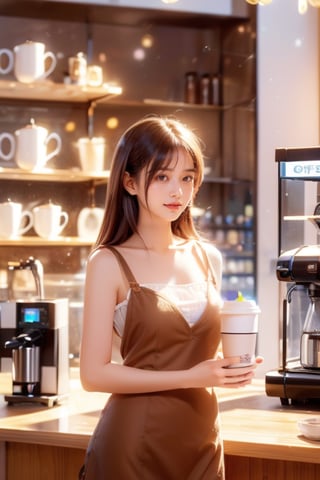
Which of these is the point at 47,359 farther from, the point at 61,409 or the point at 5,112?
the point at 5,112

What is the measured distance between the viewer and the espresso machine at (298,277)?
7.50ft

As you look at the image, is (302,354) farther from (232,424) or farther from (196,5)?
(196,5)

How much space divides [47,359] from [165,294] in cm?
81

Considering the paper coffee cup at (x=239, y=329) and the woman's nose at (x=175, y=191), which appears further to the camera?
the woman's nose at (x=175, y=191)

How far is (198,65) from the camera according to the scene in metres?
5.47

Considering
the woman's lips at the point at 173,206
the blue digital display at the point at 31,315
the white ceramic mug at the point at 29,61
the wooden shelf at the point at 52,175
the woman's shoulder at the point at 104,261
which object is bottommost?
the blue digital display at the point at 31,315

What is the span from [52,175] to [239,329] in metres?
2.80

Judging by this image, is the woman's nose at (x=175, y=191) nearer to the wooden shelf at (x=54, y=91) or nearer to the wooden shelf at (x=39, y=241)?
the wooden shelf at (x=39, y=241)

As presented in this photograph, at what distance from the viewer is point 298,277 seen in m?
2.26

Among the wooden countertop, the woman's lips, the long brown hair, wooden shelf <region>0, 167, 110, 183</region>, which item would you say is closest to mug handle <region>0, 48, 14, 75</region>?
wooden shelf <region>0, 167, 110, 183</region>

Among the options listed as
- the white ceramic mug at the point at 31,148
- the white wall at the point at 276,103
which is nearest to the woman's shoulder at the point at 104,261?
the white ceramic mug at the point at 31,148

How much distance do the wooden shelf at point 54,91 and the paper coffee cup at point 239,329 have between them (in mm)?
2823

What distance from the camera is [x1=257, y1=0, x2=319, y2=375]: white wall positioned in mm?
5016

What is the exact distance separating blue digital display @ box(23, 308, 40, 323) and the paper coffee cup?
3.02 ft
